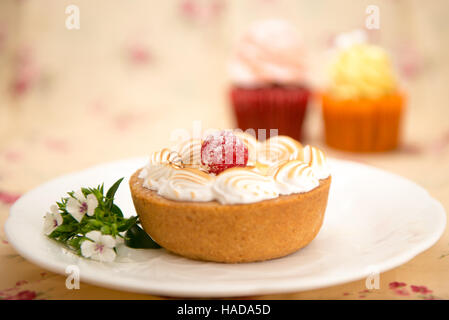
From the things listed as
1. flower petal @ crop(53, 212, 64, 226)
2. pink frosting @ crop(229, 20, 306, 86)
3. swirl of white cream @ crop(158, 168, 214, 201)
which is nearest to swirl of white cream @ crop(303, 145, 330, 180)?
swirl of white cream @ crop(158, 168, 214, 201)

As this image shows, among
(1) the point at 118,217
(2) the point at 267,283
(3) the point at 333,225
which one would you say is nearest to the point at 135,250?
(1) the point at 118,217

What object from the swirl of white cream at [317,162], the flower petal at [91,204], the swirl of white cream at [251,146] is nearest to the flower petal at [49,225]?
the flower petal at [91,204]

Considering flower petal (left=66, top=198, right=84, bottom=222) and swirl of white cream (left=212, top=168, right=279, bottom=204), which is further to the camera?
flower petal (left=66, top=198, right=84, bottom=222)

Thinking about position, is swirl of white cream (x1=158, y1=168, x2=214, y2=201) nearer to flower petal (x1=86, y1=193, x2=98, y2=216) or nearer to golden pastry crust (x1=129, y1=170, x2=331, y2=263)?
golden pastry crust (x1=129, y1=170, x2=331, y2=263)

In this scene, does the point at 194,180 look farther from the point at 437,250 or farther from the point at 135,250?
the point at 437,250

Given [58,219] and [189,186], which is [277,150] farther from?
[58,219]

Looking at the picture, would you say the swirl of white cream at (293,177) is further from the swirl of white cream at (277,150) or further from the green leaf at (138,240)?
the green leaf at (138,240)
